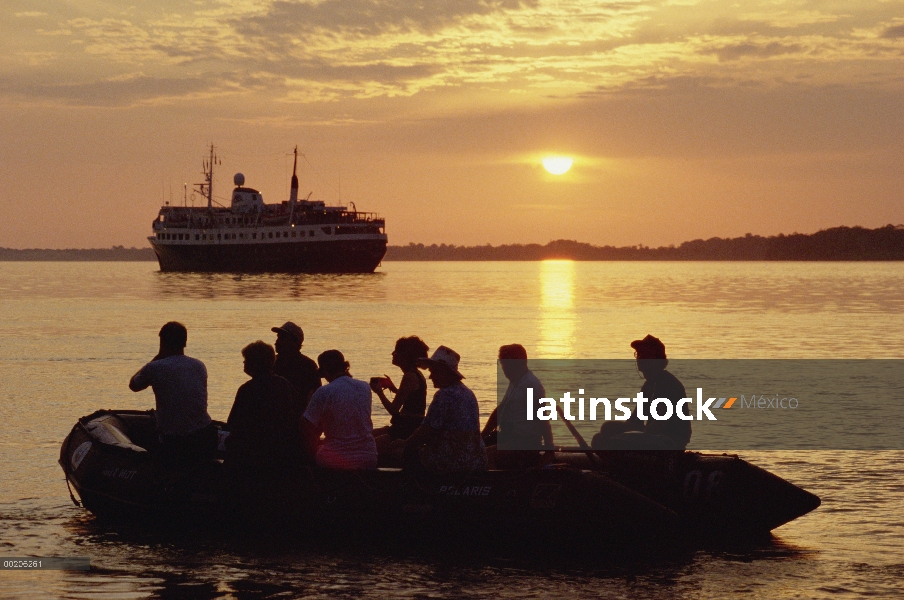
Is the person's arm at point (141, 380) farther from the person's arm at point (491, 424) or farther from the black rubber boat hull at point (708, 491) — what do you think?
the black rubber boat hull at point (708, 491)

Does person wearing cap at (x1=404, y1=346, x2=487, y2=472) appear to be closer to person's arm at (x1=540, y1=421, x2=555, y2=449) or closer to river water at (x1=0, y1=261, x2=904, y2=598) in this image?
person's arm at (x1=540, y1=421, x2=555, y2=449)

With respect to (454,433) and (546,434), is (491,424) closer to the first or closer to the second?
(546,434)

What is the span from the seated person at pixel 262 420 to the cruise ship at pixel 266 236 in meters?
112

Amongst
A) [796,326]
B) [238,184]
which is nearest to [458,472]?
[796,326]

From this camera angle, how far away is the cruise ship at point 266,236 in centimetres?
12206

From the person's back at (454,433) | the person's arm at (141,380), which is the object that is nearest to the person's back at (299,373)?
the person's arm at (141,380)

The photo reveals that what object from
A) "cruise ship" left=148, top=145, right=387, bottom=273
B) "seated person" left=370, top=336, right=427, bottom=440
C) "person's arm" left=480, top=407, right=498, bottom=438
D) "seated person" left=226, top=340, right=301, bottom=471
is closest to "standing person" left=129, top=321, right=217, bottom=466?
"seated person" left=226, top=340, right=301, bottom=471

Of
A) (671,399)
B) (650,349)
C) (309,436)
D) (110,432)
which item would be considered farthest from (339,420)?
(110,432)

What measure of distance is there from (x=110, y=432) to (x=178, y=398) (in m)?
1.95

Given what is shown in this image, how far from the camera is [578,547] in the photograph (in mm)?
9836

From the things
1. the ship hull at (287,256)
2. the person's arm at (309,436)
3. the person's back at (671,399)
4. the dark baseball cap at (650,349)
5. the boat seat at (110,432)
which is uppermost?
the ship hull at (287,256)

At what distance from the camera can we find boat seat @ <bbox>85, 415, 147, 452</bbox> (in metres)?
11.1

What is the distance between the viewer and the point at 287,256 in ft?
408

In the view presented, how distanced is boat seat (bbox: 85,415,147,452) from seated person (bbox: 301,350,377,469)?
7.75 feet
